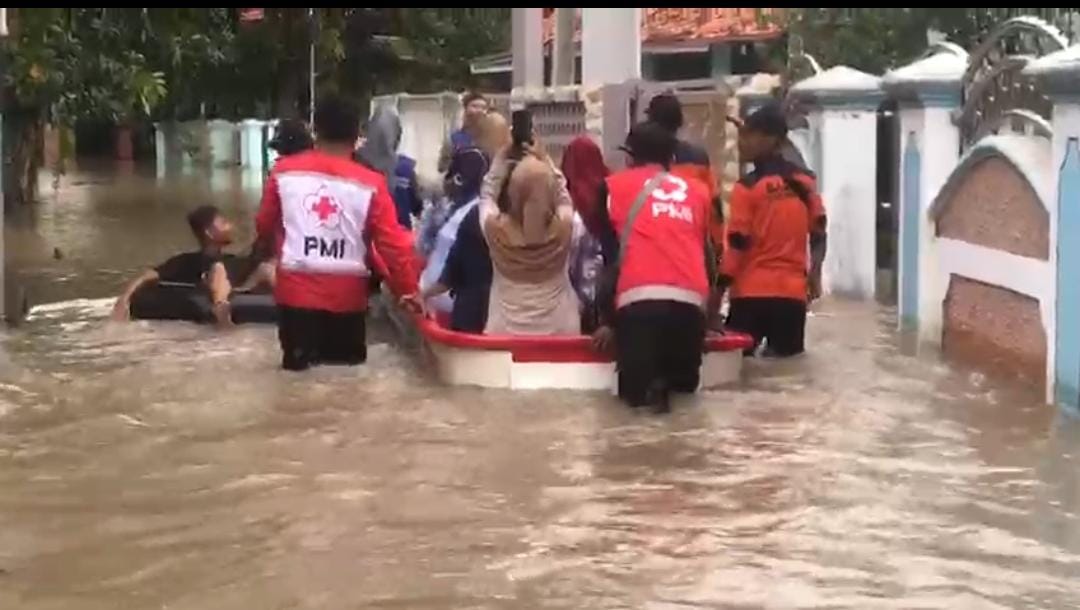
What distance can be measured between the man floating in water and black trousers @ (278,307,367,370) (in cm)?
206

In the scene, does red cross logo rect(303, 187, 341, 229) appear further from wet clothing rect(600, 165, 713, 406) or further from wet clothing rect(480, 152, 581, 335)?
wet clothing rect(600, 165, 713, 406)

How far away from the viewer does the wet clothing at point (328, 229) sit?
10.4m

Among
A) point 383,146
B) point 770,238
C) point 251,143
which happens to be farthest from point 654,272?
point 251,143

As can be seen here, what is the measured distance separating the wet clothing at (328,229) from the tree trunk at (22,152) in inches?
464

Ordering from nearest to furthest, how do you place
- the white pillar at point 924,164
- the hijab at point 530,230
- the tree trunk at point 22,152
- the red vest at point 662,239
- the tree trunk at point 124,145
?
1. the red vest at point 662,239
2. the hijab at point 530,230
3. the white pillar at point 924,164
4. the tree trunk at point 22,152
5. the tree trunk at point 124,145

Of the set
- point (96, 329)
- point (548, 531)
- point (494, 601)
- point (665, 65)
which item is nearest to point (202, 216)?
point (96, 329)

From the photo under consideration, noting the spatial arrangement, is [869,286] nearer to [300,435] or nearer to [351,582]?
[300,435]

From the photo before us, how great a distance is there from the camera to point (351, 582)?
20.6 feet

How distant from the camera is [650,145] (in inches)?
384

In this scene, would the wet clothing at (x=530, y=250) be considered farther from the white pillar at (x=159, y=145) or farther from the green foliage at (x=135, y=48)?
the white pillar at (x=159, y=145)

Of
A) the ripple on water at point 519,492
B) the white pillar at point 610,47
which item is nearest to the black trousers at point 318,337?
the ripple on water at point 519,492

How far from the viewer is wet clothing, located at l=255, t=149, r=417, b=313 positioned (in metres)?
10.4

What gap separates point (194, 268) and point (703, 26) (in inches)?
785

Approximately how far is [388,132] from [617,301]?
5.34 metres
